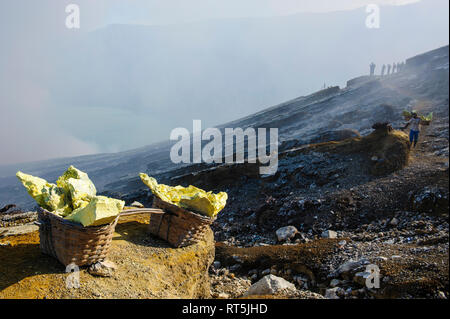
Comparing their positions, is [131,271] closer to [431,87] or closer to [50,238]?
[50,238]

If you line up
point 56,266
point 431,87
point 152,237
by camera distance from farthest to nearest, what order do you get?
point 431,87 → point 152,237 → point 56,266

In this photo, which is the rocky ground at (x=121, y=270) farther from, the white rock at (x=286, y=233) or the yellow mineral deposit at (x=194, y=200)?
the white rock at (x=286, y=233)

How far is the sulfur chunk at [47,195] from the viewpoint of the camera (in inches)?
126

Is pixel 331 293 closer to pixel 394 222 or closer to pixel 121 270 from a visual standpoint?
pixel 121 270

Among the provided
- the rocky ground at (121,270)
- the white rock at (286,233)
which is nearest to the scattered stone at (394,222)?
the white rock at (286,233)

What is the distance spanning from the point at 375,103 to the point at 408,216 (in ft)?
87.6

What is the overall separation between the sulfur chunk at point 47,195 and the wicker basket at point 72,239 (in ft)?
0.53

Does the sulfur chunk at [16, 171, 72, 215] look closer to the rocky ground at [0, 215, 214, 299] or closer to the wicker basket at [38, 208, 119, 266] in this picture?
the wicker basket at [38, 208, 119, 266]

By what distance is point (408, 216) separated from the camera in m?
8.47

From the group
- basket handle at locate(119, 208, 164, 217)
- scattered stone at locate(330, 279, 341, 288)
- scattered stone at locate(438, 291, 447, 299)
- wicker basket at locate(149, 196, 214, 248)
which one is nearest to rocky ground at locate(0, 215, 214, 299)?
wicker basket at locate(149, 196, 214, 248)

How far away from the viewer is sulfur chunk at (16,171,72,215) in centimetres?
319

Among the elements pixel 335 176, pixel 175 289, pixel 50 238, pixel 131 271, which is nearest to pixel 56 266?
pixel 50 238

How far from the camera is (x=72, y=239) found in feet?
9.37
